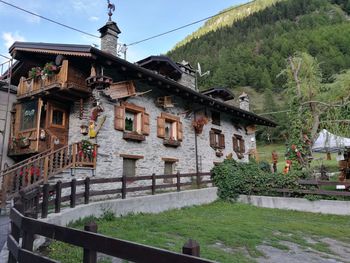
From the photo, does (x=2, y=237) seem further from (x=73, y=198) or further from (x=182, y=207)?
(x=182, y=207)

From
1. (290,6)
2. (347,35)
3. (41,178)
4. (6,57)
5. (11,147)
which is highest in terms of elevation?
(290,6)

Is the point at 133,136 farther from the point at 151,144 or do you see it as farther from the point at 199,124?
the point at 199,124

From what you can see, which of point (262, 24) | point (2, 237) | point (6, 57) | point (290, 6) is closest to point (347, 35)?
point (262, 24)

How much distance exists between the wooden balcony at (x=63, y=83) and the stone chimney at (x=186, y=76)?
865 cm

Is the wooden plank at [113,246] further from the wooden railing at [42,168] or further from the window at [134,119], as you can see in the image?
the window at [134,119]

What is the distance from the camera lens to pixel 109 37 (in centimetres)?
1302

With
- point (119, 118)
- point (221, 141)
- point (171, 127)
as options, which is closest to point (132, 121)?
point (119, 118)

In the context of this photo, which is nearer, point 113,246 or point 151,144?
point 113,246

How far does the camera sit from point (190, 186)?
14242mm

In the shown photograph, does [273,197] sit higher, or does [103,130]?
[103,130]

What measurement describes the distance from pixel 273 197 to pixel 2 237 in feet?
33.3

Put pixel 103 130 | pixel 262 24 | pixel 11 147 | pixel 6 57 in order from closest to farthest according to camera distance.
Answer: pixel 103 130
pixel 11 147
pixel 6 57
pixel 262 24

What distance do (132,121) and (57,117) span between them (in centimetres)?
290

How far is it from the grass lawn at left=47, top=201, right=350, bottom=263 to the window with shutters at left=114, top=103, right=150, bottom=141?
3450mm
